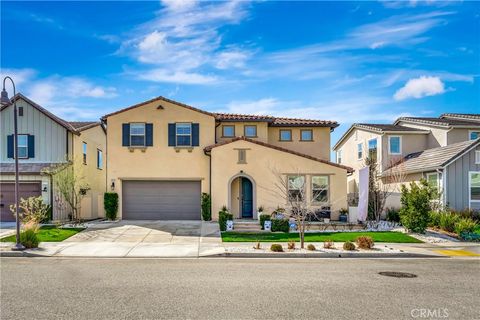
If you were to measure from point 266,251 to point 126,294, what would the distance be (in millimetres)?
6666

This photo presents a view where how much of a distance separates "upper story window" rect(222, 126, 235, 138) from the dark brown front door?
11383 mm

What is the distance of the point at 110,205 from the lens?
906 inches

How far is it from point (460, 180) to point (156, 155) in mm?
17556

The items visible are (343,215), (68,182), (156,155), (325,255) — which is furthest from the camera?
(156,155)

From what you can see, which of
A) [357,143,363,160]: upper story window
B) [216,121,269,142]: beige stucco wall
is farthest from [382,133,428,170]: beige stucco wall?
[216,121,269,142]: beige stucco wall

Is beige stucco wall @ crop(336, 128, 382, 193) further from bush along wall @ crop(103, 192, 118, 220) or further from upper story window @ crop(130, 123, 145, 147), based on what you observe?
bush along wall @ crop(103, 192, 118, 220)

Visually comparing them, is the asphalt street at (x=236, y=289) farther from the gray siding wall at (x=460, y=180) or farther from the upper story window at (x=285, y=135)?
the upper story window at (x=285, y=135)

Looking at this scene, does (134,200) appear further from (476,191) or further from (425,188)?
(476,191)

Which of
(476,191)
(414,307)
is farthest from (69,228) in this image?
(476,191)

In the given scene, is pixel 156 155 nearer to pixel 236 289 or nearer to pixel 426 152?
pixel 236 289

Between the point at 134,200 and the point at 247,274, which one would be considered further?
the point at 134,200

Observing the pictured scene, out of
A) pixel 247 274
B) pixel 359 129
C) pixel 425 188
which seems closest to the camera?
pixel 247 274

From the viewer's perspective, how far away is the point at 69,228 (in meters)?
19.4


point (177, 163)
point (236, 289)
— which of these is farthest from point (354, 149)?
point (236, 289)
